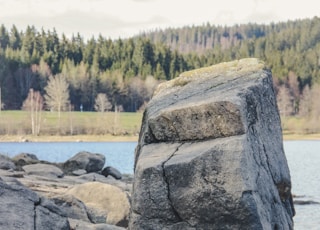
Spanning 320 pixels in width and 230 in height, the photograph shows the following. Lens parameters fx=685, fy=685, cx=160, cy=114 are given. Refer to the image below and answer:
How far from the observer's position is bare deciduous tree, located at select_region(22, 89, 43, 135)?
4466 inches

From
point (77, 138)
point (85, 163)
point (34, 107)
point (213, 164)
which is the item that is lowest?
point (77, 138)

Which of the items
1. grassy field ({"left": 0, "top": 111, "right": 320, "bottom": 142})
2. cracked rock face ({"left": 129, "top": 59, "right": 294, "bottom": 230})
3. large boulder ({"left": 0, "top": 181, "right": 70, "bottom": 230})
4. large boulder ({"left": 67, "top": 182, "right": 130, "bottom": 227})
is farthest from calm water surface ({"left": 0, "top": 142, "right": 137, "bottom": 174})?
cracked rock face ({"left": 129, "top": 59, "right": 294, "bottom": 230})

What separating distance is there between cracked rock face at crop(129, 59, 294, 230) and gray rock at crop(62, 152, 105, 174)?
19658 millimetres

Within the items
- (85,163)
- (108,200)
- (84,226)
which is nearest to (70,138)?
(85,163)

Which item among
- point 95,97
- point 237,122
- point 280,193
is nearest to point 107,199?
point 280,193

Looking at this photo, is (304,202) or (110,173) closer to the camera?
(304,202)

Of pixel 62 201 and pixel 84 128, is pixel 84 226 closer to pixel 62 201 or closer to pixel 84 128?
pixel 62 201

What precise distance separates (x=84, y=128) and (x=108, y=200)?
101063mm

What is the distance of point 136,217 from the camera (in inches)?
313

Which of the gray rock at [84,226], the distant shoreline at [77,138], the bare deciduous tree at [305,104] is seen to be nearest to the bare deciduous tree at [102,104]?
the distant shoreline at [77,138]

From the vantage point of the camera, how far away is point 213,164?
7582 millimetres

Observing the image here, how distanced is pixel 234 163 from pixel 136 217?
1352mm

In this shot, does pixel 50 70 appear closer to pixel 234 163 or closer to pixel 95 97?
pixel 95 97

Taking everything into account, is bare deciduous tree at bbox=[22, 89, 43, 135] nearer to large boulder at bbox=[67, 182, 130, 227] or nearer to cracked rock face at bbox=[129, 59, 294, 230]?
large boulder at bbox=[67, 182, 130, 227]
